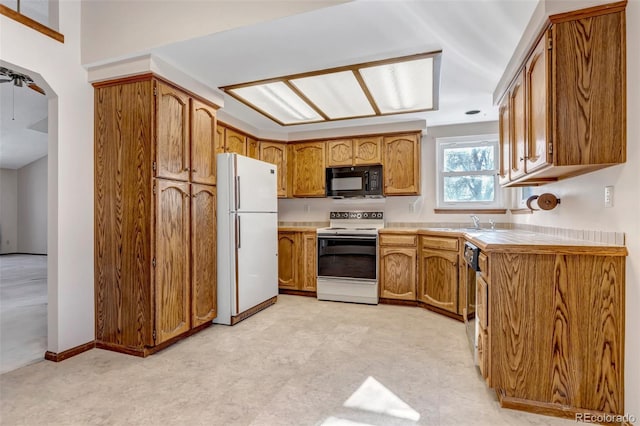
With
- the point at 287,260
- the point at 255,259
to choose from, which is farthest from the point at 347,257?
the point at 255,259

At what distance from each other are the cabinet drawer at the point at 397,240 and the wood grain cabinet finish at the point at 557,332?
2.00m

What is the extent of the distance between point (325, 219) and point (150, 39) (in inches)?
123

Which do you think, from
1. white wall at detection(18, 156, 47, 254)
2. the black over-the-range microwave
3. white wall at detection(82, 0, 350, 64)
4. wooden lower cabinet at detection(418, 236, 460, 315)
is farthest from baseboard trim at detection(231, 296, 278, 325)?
white wall at detection(18, 156, 47, 254)

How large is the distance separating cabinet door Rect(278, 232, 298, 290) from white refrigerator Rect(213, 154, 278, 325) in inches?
28.6

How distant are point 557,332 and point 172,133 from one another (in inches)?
116

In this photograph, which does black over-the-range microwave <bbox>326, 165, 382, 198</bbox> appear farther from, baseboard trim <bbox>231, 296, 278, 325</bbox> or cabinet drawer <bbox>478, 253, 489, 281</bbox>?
cabinet drawer <bbox>478, 253, 489, 281</bbox>

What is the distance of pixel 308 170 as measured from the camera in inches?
185

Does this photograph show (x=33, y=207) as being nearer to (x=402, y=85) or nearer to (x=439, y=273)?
(x=402, y=85)

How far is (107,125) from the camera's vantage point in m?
2.70

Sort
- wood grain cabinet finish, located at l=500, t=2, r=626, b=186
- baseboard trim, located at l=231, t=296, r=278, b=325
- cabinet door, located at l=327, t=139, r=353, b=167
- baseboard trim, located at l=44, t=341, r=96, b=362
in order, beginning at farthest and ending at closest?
cabinet door, located at l=327, t=139, r=353, b=167, baseboard trim, located at l=231, t=296, r=278, b=325, baseboard trim, located at l=44, t=341, r=96, b=362, wood grain cabinet finish, located at l=500, t=2, r=626, b=186

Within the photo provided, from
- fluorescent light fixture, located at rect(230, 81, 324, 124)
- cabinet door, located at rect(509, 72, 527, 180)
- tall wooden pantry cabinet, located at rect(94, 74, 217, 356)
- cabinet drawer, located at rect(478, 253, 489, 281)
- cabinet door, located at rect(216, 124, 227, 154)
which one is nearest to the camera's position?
cabinet drawer, located at rect(478, 253, 489, 281)

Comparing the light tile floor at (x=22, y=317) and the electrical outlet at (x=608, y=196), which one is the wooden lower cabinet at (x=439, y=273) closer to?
the electrical outlet at (x=608, y=196)

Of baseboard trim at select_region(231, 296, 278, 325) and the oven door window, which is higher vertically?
the oven door window

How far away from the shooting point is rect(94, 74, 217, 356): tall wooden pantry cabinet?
2.56 metres
